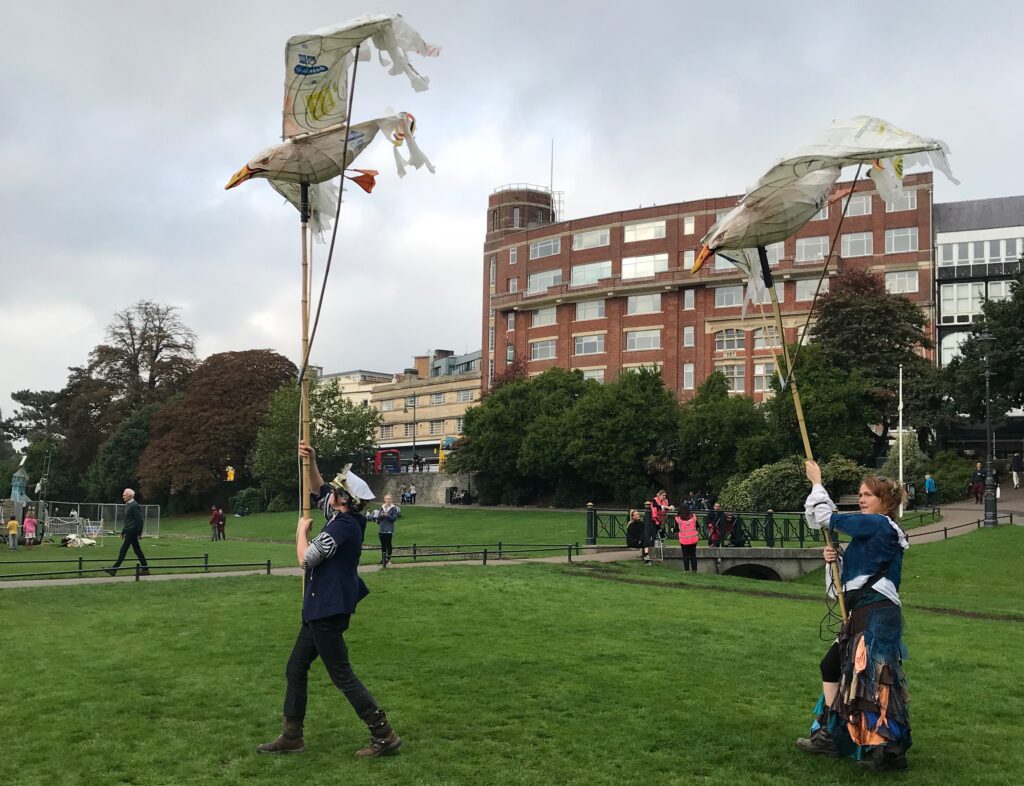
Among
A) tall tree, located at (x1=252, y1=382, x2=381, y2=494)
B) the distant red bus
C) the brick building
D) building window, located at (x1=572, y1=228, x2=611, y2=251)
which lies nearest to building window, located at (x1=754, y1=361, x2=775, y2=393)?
the brick building

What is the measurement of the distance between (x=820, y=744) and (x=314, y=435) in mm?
66962

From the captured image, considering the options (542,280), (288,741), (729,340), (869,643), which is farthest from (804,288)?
(288,741)

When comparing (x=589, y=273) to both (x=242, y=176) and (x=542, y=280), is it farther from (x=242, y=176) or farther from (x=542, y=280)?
(x=242, y=176)

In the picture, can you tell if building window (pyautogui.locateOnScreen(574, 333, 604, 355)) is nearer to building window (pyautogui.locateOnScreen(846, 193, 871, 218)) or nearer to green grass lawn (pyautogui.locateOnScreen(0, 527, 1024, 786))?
building window (pyautogui.locateOnScreen(846, 193, 871, 218))

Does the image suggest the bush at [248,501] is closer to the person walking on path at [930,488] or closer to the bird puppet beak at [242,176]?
the person walking on path at [930,488]

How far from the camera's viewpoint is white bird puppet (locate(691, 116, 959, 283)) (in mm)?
7730

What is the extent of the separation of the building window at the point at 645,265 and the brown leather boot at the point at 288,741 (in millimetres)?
72797

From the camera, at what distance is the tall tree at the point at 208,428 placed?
246 feet

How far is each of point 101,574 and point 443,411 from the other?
86686 millimetres

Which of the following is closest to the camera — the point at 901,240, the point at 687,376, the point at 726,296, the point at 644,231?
the point at 901,240

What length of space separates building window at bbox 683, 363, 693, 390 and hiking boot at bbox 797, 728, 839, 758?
229 feet

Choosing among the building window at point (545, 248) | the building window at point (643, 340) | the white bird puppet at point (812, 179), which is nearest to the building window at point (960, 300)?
the building window at point (643, 340)

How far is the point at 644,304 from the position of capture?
79.2m

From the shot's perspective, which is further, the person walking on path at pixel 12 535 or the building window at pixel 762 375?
the building window at pixel 762 375
